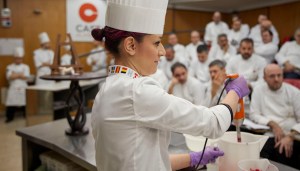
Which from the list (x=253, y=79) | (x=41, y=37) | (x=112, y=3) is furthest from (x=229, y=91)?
(x=41, y=37)

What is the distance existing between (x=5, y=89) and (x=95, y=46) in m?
2.24

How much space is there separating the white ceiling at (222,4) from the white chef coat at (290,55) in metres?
2.43

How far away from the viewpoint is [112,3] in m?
0.97

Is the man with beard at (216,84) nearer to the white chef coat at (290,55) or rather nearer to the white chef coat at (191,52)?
the white chef coat at (290,55)

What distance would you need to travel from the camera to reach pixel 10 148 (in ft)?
12.5

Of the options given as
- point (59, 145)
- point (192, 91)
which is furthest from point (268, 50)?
point (59, 145)

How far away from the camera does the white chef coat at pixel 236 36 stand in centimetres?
576

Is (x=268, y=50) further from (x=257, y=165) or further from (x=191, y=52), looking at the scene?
(x=257, y=165)

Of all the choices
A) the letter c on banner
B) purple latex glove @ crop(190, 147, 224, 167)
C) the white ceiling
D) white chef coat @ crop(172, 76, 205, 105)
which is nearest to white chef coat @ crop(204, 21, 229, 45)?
the white ceiling

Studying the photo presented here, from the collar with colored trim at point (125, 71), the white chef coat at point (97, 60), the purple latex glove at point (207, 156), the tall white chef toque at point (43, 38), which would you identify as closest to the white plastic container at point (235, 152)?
the purple latex glove at point (207, 156)

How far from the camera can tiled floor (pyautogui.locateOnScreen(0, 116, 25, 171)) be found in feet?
10.7

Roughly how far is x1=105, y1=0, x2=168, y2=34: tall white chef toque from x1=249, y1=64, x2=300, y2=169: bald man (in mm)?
1922

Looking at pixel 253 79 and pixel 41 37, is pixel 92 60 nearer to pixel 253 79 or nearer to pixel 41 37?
pixel 41 37

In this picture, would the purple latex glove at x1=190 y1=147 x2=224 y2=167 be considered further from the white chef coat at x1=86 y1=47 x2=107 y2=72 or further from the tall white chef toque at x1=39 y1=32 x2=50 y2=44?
the white chef coat at x1=86 y1=47 x2=107 y2=72
